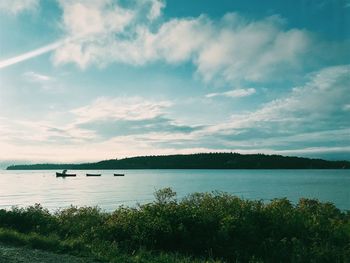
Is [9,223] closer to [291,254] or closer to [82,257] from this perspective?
[82,257]

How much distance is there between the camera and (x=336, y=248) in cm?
1741

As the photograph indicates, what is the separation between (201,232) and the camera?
19.1 metres

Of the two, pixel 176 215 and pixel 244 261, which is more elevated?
pixel 176 215

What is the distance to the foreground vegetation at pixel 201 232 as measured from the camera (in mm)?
16516

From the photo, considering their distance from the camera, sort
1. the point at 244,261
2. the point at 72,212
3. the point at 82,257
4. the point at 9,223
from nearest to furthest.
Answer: the point at 82,257, the point at 244,261, the point at 9,223, the point at 72,212

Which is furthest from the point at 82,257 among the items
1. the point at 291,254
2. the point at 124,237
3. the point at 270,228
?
the point at 270,228

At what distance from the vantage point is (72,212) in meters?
23.9

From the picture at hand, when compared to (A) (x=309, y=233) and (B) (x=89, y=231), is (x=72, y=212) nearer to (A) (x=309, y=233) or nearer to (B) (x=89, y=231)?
(B) (x=89, y=231)

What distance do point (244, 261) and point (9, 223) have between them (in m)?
12.8

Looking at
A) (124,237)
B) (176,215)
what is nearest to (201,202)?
(176,215)

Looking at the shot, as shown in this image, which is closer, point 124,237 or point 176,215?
point 124,237

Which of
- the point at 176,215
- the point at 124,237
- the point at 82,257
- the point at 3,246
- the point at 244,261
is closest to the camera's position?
the point at 82,257

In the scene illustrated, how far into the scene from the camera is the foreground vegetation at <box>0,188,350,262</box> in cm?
1652

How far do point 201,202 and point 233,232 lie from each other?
446 centimetres
